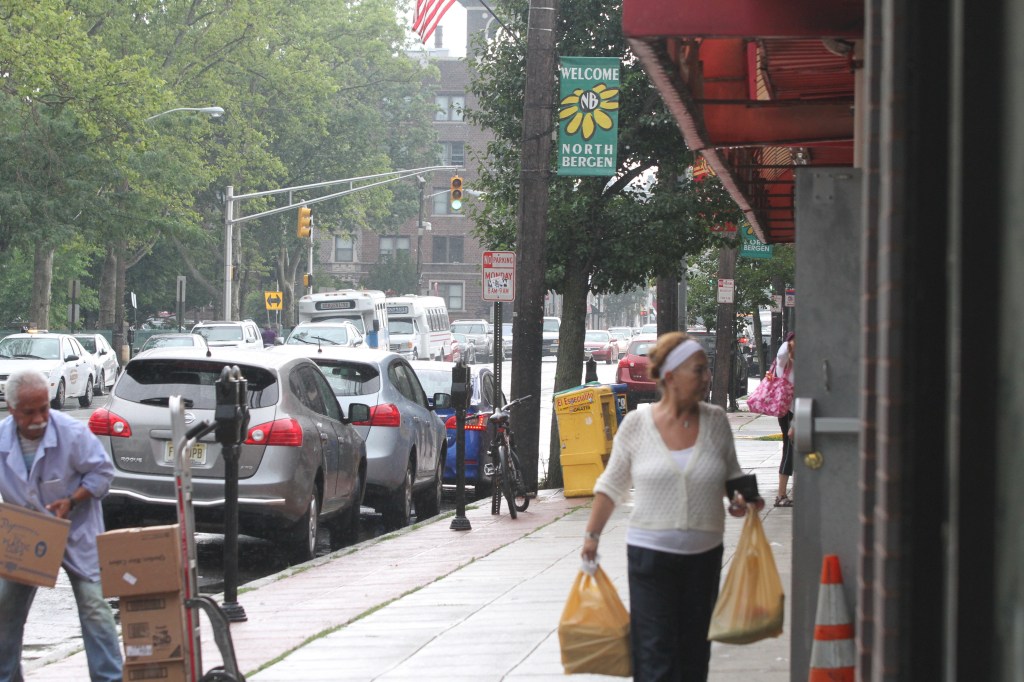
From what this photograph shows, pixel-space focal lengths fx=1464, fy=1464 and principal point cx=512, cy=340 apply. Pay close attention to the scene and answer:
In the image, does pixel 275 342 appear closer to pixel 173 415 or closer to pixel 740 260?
pixel 740 260

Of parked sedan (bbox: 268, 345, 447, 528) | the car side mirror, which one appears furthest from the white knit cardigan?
parked sedan (bbox: 268, 345, 447, 528)

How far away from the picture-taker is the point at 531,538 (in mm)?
12766

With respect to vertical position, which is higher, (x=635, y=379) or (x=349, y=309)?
(x=349, y=309)

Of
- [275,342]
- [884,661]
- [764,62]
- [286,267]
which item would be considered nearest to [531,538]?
[764,62]

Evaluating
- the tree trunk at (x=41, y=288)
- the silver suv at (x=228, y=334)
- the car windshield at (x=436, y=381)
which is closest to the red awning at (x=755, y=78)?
the car windshield at (x=436, y=381)

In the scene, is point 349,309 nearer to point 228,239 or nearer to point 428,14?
point 228,239

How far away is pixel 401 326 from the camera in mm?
53062

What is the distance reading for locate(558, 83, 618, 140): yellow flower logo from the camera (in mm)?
15570

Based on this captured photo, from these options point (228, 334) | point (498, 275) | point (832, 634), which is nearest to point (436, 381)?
point (498, 275)

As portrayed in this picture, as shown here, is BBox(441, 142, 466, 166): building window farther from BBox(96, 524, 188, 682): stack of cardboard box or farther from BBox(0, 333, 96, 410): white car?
BBox(96, 524, 188, 682): stack of cardboard box

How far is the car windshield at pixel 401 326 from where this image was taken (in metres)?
52.8

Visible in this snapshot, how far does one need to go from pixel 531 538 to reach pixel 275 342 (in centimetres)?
3398

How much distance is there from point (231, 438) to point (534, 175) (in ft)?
29.0

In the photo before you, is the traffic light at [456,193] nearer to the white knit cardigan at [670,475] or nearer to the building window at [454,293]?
the white knit cardigan at [670,475]
